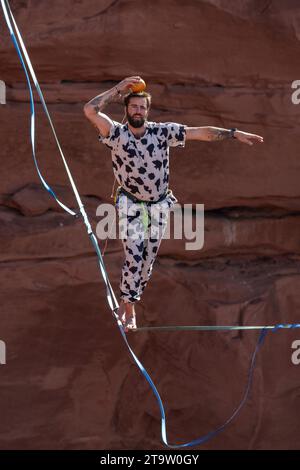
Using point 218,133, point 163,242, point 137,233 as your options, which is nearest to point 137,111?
point 218,133

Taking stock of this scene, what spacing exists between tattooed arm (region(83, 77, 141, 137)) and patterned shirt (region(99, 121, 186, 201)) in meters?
0.04

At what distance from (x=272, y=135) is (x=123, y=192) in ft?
9.59

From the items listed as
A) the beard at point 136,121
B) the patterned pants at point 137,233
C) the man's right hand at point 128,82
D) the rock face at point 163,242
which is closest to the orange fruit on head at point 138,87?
the man's right hand at point 128,82

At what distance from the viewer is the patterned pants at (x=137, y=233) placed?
480 centimetres

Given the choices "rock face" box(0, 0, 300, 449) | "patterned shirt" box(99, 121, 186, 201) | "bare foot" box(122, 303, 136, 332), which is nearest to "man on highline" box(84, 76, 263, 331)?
"patterned shirt" box(99, 121, 186, 201)

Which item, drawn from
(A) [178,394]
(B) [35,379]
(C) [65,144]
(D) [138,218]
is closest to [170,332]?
(A) [178,394]

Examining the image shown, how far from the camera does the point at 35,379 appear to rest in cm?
786

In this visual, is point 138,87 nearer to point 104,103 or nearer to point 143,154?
point 104,103

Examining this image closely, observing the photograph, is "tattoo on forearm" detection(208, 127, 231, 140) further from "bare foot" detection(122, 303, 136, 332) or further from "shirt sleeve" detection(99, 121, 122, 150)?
"bare foot" detection(122, 303, 136, 332)

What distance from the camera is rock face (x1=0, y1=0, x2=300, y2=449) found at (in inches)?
275

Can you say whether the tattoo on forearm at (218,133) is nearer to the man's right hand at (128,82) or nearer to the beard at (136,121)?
the beard at (136,121)

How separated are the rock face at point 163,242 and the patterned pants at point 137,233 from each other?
95.1 inches

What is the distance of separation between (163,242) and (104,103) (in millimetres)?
3137

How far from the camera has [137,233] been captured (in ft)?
15.9
